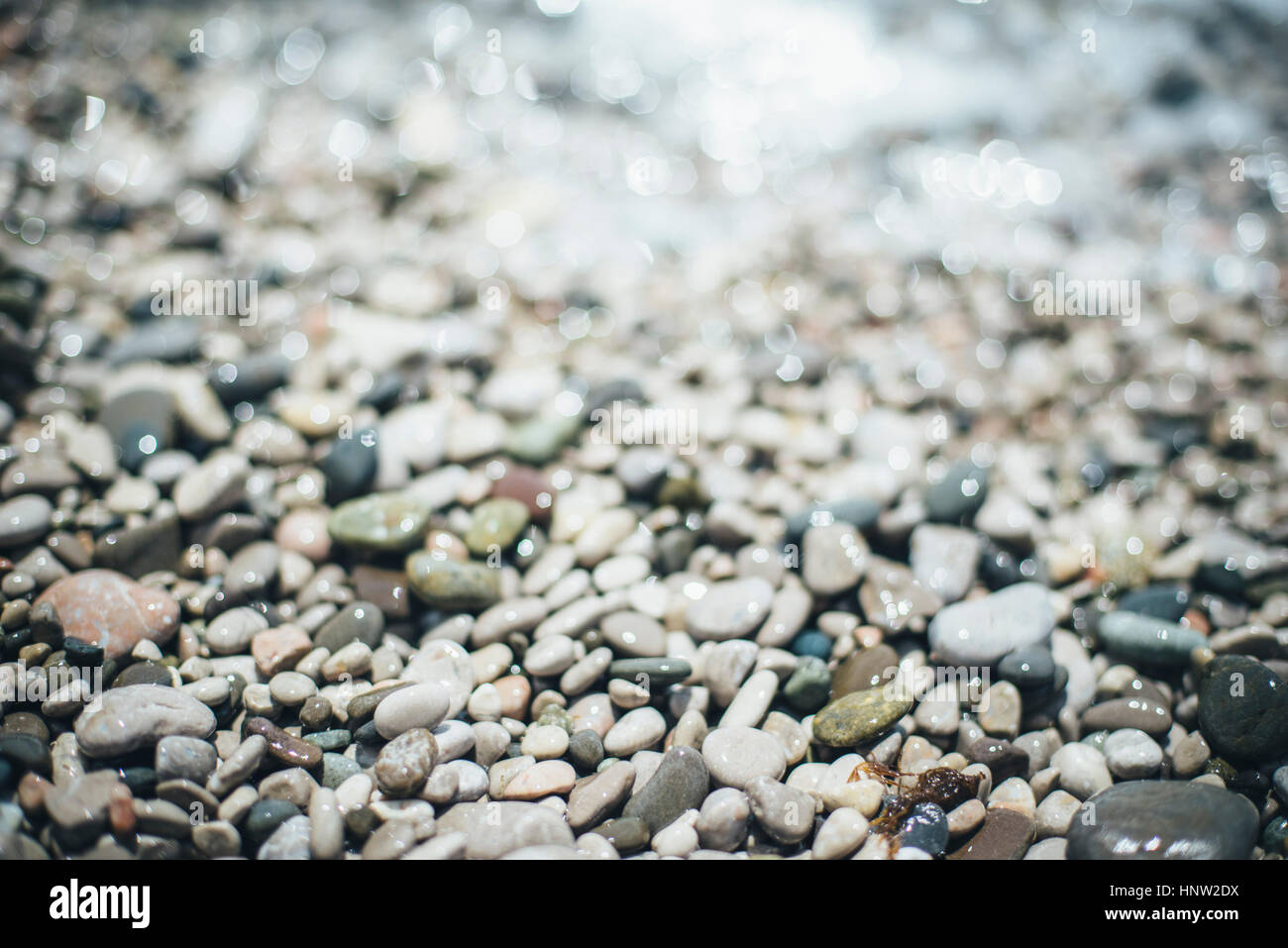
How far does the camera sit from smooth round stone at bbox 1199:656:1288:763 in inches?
109

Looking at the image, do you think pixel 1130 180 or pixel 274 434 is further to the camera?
pixel 1130 180

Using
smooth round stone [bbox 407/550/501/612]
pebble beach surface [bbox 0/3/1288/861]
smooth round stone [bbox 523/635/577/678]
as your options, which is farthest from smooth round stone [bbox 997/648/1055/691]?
smooth round stone [bbox 407/550/501/612]

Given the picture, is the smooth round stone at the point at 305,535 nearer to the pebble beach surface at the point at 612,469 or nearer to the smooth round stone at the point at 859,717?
the pebble beach surface at the point at 612,469

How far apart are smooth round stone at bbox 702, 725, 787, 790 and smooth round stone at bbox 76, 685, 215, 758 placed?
1913 mm

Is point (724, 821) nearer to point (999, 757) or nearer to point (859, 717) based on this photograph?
point (859, 717)

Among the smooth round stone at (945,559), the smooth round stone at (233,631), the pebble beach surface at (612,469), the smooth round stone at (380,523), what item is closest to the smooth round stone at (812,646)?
the pebble beach surface at (612,469)

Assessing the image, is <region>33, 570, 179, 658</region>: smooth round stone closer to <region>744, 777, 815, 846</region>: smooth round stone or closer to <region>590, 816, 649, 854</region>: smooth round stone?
<region>590, 816, 649, 854</region>: smooth round stone

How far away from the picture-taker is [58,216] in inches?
191

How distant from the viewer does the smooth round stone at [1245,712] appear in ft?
9.11

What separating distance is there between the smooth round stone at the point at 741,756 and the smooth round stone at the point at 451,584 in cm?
Result: 117

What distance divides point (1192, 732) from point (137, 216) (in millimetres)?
6835

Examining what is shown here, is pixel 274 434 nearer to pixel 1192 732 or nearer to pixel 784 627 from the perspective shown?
pixel 784 627
